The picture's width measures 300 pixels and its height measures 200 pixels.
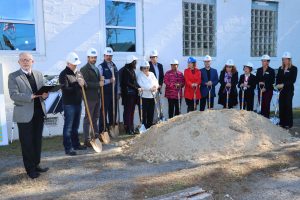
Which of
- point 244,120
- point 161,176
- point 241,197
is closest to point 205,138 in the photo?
point 244,120

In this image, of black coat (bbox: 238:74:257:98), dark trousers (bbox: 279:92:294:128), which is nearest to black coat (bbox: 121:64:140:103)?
black coat (bbox: 238:74:257:98)

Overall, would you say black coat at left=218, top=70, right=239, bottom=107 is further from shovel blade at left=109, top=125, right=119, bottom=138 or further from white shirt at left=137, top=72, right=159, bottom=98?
shovel blade at left=109, top=125, right=119, bottom=138

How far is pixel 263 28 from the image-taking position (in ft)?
42.7

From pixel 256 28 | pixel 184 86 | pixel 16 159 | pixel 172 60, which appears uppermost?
pixel 256 28

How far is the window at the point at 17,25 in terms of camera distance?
8406mm

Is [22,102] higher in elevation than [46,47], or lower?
lower

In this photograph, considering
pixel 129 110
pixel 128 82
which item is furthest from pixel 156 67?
pixel 129 110

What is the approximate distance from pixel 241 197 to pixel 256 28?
9384 millimetres

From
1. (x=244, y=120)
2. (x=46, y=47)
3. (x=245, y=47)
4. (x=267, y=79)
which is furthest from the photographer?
(x=245, y=47)

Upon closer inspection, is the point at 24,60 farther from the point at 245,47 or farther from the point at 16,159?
the point at 245,47

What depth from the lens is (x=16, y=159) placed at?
6.76 m

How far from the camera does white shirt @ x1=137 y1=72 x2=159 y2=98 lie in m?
9.12

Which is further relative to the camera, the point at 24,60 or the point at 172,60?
the point at 172,60

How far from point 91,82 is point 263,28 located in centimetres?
800
